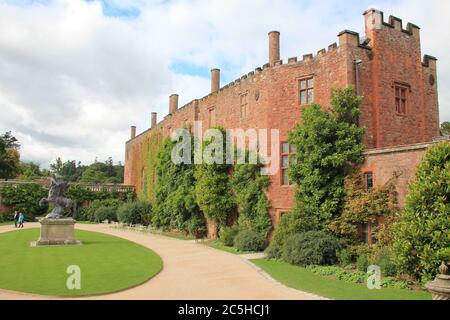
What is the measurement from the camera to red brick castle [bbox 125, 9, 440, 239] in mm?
16875

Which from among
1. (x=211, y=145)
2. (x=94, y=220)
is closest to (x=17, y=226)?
(x=94, y=220)

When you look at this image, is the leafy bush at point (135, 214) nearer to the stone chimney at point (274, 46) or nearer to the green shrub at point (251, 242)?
the green shrub at point (251, 242)

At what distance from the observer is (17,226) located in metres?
27.6

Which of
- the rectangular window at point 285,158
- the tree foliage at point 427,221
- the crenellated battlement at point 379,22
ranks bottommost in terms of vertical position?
the tree foliage at point 427,221

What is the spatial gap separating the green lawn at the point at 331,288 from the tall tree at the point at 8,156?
42280mm

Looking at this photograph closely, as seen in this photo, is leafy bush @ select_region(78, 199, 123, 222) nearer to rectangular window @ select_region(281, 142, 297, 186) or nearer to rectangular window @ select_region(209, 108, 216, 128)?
rectangular window @ select_region(209, 108, 216, 128)

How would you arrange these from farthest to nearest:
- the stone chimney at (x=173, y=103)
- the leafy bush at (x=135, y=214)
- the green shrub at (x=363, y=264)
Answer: the stone chimney at (x=173, y=103), the leafy bush at (x=135, y=214), the green shrub at (x=363, y=264)

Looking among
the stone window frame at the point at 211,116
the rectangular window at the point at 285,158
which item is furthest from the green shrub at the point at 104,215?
the rectangular window at the point at 285,158

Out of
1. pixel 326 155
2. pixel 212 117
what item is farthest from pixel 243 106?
pixel 326 155

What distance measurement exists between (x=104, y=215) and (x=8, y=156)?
20.2 m

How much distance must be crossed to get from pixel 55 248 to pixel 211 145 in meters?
10.7

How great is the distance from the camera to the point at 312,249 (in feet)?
45.3

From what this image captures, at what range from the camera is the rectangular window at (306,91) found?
59.9ft
